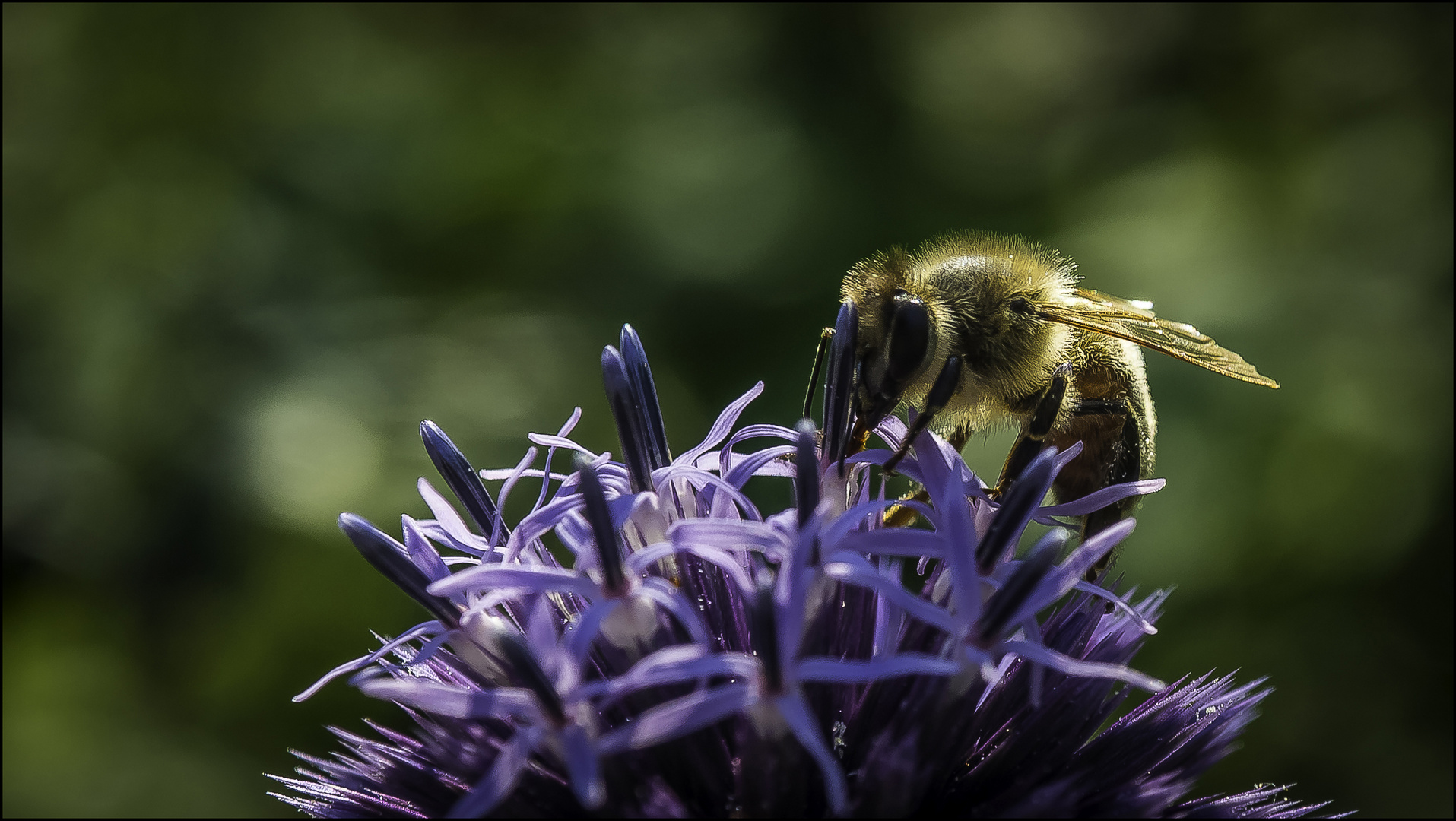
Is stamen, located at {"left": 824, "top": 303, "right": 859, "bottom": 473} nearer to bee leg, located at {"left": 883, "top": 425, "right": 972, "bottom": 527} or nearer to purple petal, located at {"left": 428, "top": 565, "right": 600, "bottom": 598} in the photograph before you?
bee leg, located at {"left": 883, "top": 425, "right": 972, "bottom": 527}

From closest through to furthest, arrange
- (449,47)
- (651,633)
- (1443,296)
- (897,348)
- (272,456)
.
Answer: (651,633) < (897,348) < (272,456) < (1443,296) < (449,47)


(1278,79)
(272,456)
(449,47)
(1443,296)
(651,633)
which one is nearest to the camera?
(651,633)

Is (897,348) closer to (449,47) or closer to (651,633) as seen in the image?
(651,633)

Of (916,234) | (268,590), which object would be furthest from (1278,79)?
(268,590)

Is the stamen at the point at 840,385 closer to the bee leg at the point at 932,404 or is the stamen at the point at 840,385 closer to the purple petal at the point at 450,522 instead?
the bee leg at the point at 932,404

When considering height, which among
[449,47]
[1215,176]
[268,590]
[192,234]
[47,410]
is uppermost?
[449,47]

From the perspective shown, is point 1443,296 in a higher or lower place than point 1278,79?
lower

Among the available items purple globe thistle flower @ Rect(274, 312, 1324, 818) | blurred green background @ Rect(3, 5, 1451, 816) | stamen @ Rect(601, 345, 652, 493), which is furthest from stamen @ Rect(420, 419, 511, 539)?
blurred green background @ Rect(3, 5, 1451, 816)
